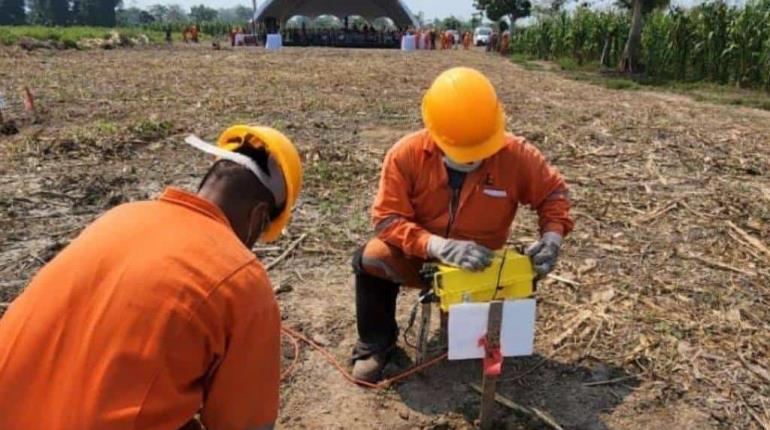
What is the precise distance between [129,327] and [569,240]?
12.2 ft

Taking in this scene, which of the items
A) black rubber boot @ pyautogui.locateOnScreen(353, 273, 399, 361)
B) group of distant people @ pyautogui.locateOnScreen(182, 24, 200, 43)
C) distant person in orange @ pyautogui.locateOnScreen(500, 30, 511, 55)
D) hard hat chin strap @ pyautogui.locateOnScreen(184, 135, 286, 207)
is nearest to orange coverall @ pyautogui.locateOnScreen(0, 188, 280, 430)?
hard hat chin strap @ pyautogui.locateOnScreen(184, 135, 286, 207)

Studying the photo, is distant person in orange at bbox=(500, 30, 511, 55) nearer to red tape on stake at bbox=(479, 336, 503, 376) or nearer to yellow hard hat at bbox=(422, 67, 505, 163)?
yellow hard hat at bbox=(422, 67, 505, 163)

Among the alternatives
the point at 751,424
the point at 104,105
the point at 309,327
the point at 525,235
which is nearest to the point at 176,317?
the point at 309,327

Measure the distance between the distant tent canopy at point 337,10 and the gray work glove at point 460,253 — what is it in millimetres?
47271

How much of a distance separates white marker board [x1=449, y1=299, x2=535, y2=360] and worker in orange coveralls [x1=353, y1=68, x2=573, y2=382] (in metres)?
0.36

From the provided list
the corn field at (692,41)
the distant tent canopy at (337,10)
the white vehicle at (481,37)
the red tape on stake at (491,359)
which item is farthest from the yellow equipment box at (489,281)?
the distant tent canopy at (337,10)

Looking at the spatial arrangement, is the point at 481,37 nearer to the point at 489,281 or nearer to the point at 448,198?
the point at 448,198

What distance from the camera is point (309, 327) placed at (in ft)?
11.5

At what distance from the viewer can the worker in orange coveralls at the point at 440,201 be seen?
279 cm

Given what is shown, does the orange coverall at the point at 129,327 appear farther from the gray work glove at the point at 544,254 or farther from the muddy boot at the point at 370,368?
the muddy boot at the point at 370,368

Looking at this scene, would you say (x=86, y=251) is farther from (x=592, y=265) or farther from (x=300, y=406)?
(x=592, y=265)

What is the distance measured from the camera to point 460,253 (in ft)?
8.41

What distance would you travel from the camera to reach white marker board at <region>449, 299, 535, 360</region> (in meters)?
2.47

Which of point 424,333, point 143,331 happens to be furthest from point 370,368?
point 143,331
